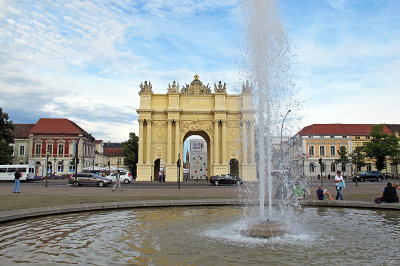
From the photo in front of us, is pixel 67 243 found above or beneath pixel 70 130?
beneath

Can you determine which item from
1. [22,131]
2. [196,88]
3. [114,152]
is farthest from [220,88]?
[114,152]

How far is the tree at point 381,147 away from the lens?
217ft

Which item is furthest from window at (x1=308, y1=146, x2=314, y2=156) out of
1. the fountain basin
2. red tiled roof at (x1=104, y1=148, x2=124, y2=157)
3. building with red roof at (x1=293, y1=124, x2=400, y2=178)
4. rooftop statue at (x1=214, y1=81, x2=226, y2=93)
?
the fountain basin

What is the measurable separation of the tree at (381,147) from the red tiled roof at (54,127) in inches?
2473

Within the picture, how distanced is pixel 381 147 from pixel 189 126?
38043mm

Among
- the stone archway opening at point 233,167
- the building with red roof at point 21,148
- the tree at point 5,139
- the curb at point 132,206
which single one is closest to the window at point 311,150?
the stone archway opening at point 233,167

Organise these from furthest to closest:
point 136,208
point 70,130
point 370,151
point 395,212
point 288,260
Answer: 1. point 70,130
2. point 370,151
3. point 136,208
4. point 395,212
5. point 288,260

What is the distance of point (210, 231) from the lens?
377 inches

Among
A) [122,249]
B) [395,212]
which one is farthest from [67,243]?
[395,212]

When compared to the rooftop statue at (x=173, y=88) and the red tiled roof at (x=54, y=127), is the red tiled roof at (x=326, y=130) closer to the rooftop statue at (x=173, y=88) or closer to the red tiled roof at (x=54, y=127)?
the rooftop statue at (x=173, y=88)

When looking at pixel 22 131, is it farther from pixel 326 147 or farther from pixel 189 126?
pixel 326 147

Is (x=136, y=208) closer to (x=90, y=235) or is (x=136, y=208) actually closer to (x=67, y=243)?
(x=90, y=235)

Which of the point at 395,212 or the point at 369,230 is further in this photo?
the point at 395,212

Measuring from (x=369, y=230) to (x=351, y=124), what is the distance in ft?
269
